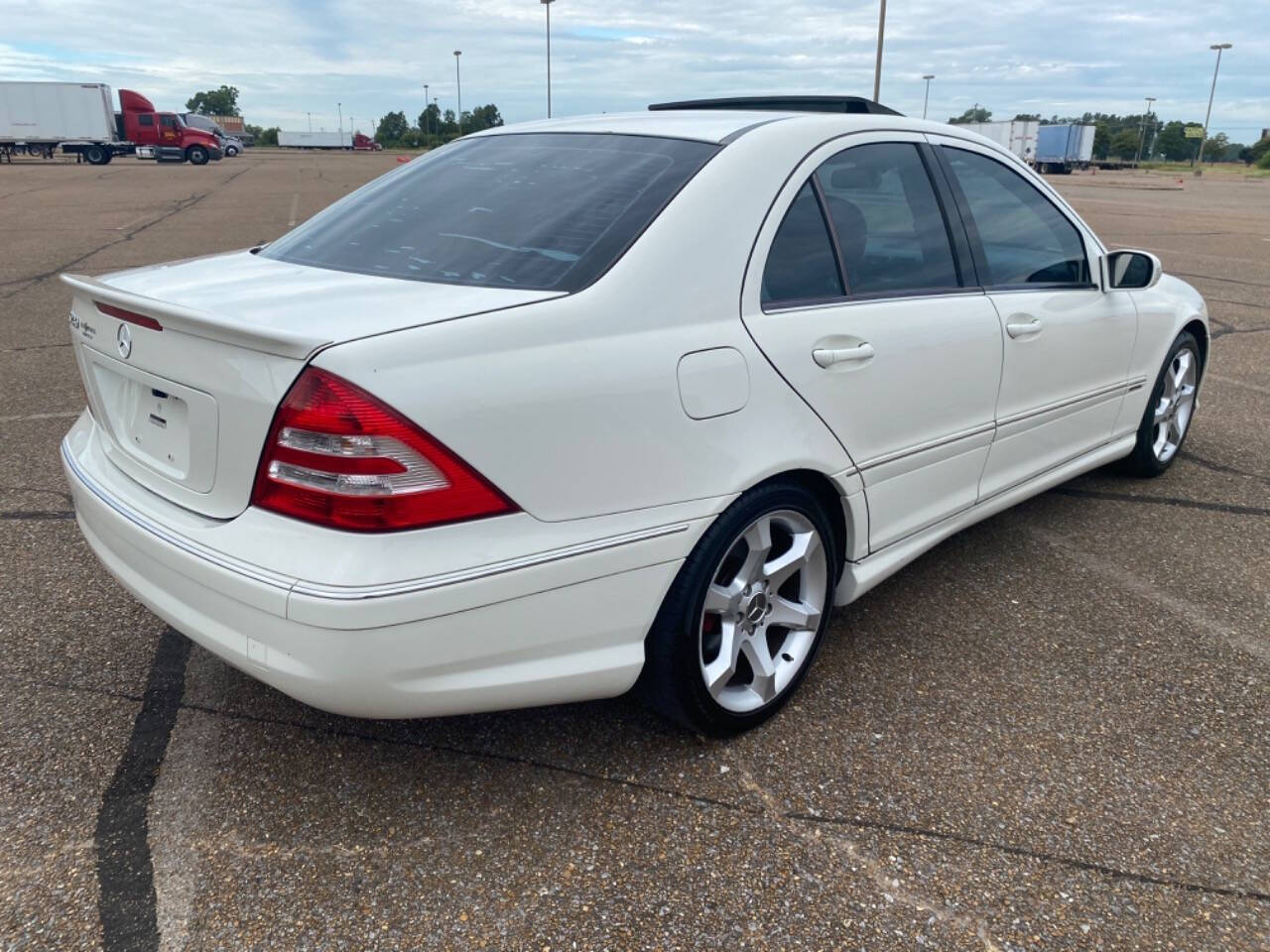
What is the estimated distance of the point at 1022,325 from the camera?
326cm

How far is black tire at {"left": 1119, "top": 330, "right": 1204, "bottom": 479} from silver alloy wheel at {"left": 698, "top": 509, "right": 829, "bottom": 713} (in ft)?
7.99

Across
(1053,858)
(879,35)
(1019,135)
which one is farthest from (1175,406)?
(1019,135)

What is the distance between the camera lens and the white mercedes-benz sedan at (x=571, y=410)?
192cm

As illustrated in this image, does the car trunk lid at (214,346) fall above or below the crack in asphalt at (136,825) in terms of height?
above

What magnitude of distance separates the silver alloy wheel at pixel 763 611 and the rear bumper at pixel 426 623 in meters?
0.27

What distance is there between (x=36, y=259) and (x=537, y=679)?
11.8 metres

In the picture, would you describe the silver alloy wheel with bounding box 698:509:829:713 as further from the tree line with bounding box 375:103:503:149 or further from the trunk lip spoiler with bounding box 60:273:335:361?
the tree line with bounding box 375:103:503:149

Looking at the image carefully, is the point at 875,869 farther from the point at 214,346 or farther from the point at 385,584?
the point at 214,346

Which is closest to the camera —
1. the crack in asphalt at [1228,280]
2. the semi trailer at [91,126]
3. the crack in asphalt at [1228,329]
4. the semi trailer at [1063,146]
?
the crack in asphalt at [1228,329]

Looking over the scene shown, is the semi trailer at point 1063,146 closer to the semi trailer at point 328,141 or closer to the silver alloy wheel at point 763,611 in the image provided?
the semi trailer at point 328,141

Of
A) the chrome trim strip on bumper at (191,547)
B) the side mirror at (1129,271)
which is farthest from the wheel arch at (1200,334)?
the chrome trim strip on bumper at (191,547)

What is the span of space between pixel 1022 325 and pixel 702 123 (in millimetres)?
1287

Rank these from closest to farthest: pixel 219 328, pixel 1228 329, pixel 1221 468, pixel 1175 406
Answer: pixel 219 328, pixel 1175 406, pixel 1221 468, pixel 1228 329

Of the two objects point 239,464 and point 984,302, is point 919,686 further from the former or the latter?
point 239,464
